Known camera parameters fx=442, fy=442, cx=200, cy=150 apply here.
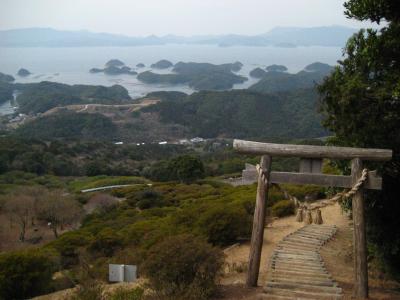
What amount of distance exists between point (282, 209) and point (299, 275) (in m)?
7.87

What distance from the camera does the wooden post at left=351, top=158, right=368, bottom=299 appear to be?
21.6 feet

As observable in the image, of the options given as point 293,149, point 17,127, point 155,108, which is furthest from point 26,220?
point 155,108

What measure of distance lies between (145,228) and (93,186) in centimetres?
2817

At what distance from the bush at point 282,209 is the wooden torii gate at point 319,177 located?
8139 millimetres

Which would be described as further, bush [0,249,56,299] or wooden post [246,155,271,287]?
bush [0,249,56,299]

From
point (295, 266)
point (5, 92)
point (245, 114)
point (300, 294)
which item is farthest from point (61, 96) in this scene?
point (300, 294)

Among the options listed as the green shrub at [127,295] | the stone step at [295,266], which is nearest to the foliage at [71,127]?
the stone step at [295,266]

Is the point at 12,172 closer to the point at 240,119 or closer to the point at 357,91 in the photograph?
the point at 357,91

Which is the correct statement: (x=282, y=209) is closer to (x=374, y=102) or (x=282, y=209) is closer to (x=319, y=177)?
(x=319, y=177)

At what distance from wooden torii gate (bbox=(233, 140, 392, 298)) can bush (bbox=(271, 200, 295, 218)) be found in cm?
Answer: 814

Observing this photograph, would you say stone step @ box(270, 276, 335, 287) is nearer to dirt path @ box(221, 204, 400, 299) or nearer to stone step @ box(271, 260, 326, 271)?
dirt path @ box(221, 204, 400, 299)

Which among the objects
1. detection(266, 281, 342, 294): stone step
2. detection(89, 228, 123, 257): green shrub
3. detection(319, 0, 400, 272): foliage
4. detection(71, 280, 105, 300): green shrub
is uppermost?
detection(319, 0, 400, 272): foliage

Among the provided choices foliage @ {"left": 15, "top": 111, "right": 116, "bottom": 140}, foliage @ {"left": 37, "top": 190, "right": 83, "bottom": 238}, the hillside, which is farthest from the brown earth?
foliage @ {"left": 15, "top": 111, "right": 116, "bottom": 140}

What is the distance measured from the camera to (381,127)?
21.9 ft
